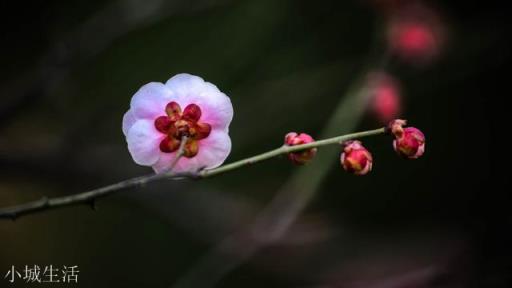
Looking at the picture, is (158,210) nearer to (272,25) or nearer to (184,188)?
(184,188)

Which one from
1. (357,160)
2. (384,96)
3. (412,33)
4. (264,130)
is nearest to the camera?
(357,160)

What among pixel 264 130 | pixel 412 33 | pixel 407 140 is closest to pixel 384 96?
pixel 412 33

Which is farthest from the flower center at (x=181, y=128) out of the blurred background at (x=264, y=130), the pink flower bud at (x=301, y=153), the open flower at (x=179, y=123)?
the blurred background at (x=264, y=130)

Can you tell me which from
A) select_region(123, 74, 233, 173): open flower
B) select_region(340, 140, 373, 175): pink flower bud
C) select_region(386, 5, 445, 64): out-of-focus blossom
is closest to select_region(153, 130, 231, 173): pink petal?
select_region(123, 74, 233, 173): open flower

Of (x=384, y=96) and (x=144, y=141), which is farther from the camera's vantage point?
(x=384, y=96)

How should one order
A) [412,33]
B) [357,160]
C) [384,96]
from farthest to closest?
[412,33] → [384,96] → [357,160]

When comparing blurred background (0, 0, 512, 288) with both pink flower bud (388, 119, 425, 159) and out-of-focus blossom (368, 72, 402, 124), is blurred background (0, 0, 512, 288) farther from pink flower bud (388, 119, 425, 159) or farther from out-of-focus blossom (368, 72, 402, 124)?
pink flower bud (388, 119, 425, 159)

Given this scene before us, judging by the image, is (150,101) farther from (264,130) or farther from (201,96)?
(264,130)
